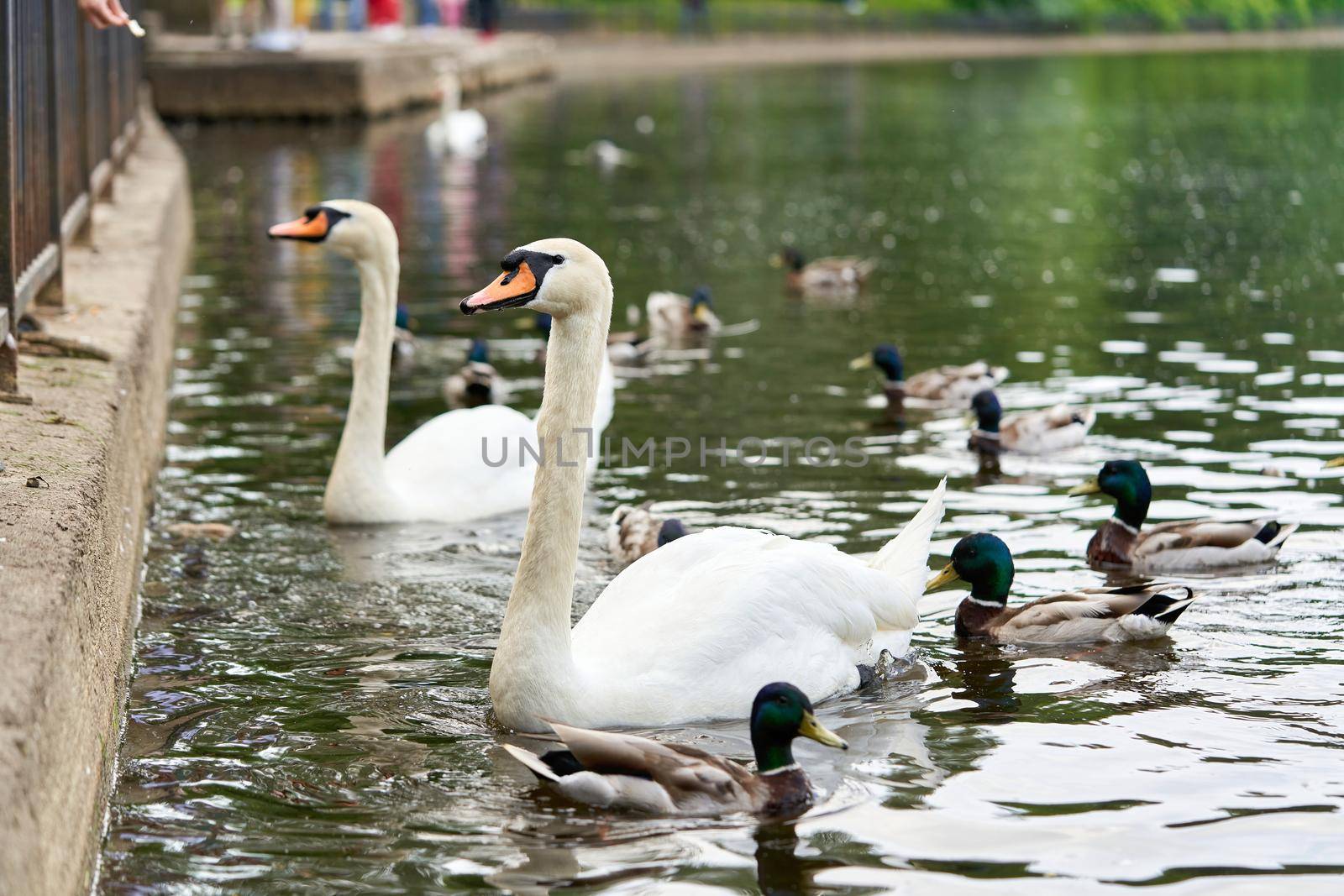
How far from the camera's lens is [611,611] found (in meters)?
6.81

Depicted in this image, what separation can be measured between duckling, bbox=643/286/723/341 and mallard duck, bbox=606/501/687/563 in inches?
226

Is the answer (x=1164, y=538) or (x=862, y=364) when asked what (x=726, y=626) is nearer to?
(x=1164, y=538)

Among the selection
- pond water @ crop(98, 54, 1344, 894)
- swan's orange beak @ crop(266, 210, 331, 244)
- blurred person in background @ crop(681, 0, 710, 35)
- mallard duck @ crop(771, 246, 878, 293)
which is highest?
blurred person in background @ crop(681, 0, 710, 35)

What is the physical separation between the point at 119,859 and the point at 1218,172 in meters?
23.8

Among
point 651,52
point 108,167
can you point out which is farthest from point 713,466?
point 651,52

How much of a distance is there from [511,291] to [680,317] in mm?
8649

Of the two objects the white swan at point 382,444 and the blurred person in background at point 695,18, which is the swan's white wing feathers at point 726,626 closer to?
the white swan at point 382,444

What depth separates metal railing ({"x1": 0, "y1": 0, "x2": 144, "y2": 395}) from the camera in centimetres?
795

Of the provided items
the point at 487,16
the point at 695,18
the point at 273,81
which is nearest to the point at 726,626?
the point at 273,81

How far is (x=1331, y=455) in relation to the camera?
1052cm

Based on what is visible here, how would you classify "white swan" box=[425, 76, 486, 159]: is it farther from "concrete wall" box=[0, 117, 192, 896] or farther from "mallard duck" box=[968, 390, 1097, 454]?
"mallard duck" box=[968, 390, 1097, 454]

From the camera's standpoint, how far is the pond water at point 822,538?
5.59 meters

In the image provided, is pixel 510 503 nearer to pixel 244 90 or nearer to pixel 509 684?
pixel 509 684

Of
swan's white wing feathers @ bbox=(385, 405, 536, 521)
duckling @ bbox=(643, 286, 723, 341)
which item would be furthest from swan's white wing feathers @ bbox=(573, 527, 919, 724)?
duckling @ bbox=(643, 286, 723, 341)
